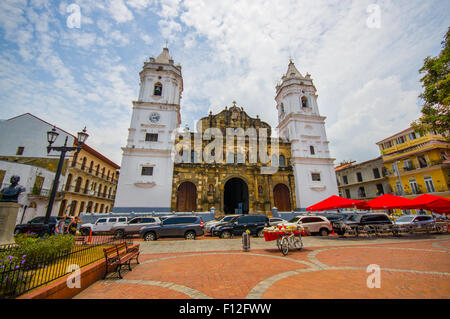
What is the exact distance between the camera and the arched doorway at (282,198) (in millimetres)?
25750

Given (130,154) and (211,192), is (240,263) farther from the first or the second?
(130,154)

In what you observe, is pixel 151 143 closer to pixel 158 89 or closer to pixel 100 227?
pixel 158 89

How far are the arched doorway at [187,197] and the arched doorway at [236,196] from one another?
5.92 meters

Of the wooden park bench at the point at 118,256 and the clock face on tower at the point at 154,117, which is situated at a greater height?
the clock face on tower at the point at 154,117

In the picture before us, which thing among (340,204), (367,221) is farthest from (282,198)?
(340,204)

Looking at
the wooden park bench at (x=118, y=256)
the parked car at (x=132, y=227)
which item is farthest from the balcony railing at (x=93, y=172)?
the wooden park bench at (x=118, y=256)

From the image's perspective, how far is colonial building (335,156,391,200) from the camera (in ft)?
101

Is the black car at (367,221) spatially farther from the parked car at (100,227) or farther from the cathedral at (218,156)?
the parked car at (100,227)

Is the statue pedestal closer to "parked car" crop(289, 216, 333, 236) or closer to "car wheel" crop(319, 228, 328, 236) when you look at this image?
"parked car" crop(289, 216, 333, 236)

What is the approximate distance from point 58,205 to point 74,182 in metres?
3.52

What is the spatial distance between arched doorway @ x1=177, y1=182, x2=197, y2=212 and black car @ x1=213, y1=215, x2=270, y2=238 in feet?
28.2

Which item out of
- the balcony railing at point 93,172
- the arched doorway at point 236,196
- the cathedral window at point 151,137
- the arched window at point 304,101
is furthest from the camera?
the arched window at point 304,101

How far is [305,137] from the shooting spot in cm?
2834

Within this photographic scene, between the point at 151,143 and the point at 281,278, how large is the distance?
2206 centimetres
